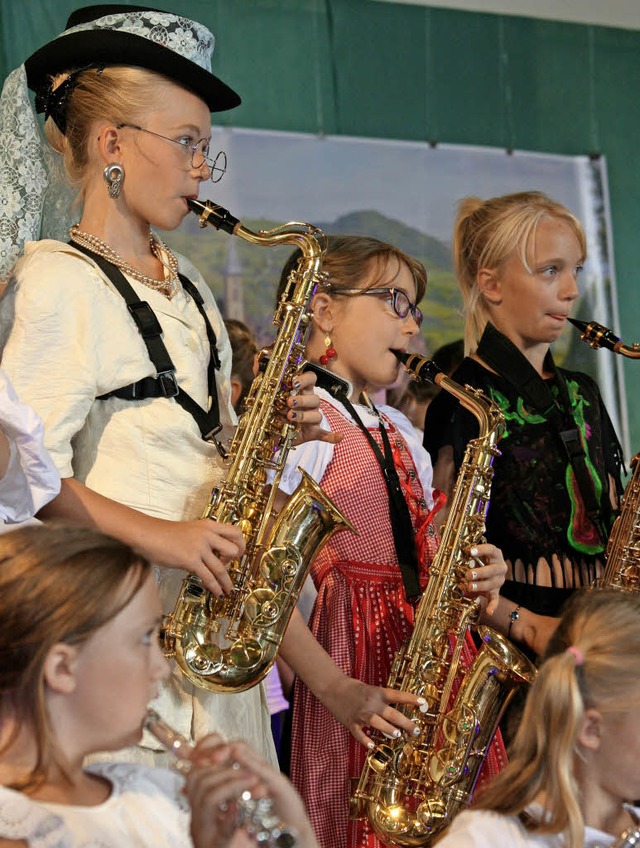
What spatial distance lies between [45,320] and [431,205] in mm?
3527

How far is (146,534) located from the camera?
2402 mm

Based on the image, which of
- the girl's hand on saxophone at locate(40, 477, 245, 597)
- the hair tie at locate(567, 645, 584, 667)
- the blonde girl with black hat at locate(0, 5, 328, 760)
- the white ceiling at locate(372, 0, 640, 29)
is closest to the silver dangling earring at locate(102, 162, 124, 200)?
the blonde girl with black hat at locate(0, 5, 328, 760)

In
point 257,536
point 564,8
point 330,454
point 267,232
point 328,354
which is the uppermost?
point 564,8

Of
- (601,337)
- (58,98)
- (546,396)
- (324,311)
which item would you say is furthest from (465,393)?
(58,98)

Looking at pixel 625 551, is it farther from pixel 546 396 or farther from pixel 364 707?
pixel 364 707

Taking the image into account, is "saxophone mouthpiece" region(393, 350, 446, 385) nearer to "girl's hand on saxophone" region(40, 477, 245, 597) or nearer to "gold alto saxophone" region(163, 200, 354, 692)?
"gold alto saxophone" region(163, 200, 354, 692)

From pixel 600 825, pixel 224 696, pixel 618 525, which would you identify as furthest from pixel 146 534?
pixel 618 525

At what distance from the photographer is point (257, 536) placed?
2.76 metres

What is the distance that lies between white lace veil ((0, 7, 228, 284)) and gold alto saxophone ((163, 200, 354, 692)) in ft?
1.24

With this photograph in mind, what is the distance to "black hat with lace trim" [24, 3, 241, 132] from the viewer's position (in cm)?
269

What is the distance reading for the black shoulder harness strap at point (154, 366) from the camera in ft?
8.42

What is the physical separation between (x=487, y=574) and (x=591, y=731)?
0.81 meters

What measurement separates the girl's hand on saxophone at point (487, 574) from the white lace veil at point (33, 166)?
48.1 inches

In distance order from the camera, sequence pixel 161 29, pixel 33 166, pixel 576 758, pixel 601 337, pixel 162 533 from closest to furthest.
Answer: pixel 576 758 < pixel 162 533 < pixel 161 29 < pixel 33 166 < pixel 601 337
